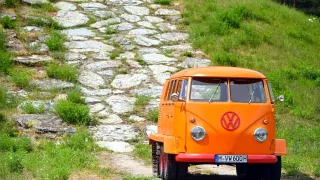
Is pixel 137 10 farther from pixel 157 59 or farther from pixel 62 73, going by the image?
pixel 62 73

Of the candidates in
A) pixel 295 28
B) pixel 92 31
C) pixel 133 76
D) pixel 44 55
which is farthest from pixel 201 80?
pixel 295 28

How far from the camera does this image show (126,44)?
66.2 feet

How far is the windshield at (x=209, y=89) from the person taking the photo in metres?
9.82

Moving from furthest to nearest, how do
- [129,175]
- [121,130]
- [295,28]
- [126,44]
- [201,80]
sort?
[295,28]
[126,44]
[121,130]
[129,175]
[201,80]

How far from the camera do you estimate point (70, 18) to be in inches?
861

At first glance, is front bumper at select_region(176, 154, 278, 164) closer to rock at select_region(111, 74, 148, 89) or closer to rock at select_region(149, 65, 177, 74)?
rock at select_region(111, 74, 148, 89)

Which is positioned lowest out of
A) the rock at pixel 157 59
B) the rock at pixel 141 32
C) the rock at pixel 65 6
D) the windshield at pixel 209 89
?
Answer: the rock at pixel 157 59

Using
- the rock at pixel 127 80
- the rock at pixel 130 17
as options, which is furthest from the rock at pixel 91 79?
the rock at pixel 130 17

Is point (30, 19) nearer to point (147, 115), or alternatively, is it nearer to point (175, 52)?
point (175, 52)

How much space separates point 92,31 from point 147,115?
6.05 meters

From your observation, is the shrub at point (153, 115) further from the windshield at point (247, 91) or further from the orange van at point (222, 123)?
the windshield at point (247, 91)

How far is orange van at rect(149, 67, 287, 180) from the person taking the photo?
9547 mm

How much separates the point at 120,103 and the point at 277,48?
20.9 ft

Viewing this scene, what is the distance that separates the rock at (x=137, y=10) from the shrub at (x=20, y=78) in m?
6.79
